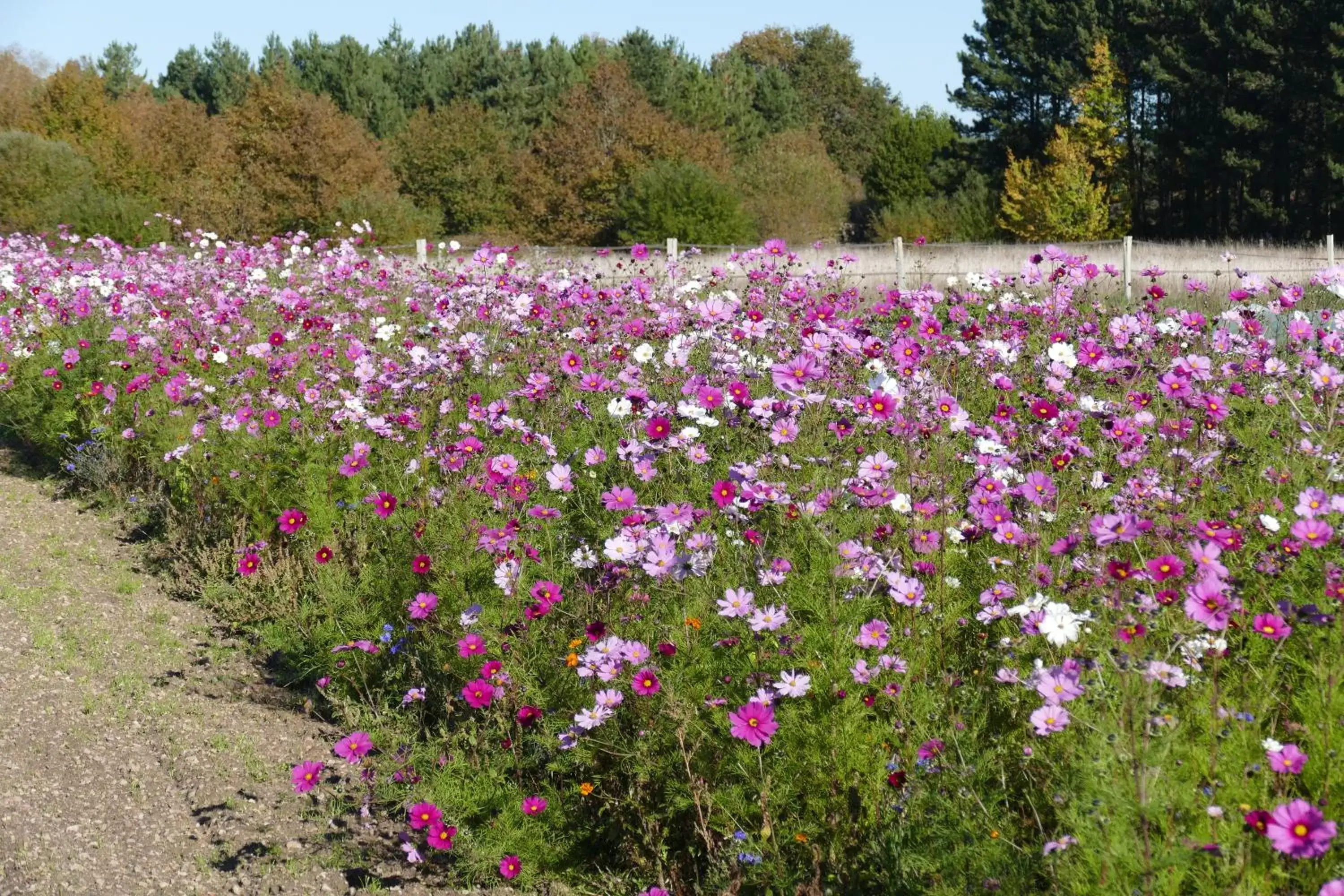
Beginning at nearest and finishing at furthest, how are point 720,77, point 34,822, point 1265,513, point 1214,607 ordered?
1. point 1214,607
2. point 1265,513
3. point 34,822
4. point 720,77

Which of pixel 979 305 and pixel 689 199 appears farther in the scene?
pixel 689 199

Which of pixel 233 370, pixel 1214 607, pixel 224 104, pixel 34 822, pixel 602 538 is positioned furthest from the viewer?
pixel 224 104

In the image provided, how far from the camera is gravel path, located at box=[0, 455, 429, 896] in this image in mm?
3338

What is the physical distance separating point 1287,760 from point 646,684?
1.38 m

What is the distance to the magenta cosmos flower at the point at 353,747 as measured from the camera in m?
3.25

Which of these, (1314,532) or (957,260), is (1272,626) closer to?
(1314,532)

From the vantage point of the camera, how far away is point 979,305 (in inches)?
269

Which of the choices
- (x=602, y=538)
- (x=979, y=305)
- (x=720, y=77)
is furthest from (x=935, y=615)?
(x=720, y=77)

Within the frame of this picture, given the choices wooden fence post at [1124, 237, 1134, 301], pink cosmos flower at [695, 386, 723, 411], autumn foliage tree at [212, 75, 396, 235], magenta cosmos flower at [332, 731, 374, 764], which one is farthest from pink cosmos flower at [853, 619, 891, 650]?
autumn foliage tree at [212, 75, 396, 235]

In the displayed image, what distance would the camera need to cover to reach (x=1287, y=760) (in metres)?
2.10

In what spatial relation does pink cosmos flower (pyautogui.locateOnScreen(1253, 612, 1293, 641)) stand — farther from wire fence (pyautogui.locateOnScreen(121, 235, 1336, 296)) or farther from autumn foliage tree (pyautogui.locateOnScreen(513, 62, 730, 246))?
autumn foliage tree (pyautogui.locateOnScreen(513, 62, 730, 246))

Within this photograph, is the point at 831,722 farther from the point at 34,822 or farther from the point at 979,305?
the point at 979,305

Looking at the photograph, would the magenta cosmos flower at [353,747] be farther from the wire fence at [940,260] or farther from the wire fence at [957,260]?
the wire fence at [957,260]

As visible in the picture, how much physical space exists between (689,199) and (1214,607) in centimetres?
2977
